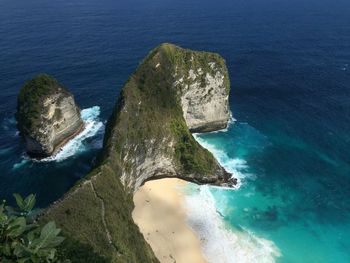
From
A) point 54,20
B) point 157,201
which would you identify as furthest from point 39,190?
point 54,20

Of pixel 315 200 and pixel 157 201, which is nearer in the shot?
pixel 157 201

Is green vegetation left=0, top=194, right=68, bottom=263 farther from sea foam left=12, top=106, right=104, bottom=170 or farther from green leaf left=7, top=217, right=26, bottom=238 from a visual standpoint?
sea foam left=12, top=106, right=104, bottom=170

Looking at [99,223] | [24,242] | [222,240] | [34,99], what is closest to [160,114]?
[34,99]

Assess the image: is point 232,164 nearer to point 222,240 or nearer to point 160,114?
point 160,114

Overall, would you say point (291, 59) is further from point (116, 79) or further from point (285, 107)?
point (116, 79)

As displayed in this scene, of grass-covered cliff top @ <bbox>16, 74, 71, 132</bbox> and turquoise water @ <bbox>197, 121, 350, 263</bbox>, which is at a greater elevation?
grass-covered cliff top @ <bbox>16, 74, 71, 132</bbox>

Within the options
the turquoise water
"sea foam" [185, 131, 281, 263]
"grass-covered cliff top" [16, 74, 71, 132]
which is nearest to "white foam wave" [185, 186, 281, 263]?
"sea foam" [185, 131, 281, 263]

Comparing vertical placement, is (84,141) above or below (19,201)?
below
